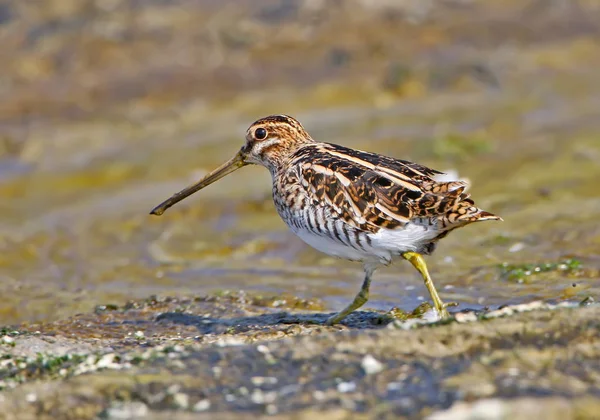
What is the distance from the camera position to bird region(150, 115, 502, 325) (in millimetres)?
6387

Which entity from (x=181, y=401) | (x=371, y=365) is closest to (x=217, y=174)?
(x=371, y=365)

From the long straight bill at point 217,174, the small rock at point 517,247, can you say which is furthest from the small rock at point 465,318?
the small rock at point 517,247

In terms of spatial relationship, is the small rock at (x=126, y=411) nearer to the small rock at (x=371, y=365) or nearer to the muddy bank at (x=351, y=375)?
the muddy bank at (x=351, y=375)

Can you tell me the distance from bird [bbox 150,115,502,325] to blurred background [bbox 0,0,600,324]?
1312 millimetres

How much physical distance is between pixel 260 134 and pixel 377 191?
1.63 m

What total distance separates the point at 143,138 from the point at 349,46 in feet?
14.1

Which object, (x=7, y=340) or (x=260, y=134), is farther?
(x=260, y=134)

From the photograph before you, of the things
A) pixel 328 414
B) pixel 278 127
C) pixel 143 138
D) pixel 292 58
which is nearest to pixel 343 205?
pixel 278 127

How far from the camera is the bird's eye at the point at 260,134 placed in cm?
780

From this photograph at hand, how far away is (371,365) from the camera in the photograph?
4605mm

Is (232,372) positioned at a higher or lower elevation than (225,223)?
lower

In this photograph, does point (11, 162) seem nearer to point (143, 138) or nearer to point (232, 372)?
point (143, 138)

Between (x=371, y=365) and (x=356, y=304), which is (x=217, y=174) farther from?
(x=371, y=365)

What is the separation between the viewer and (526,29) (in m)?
17.3
